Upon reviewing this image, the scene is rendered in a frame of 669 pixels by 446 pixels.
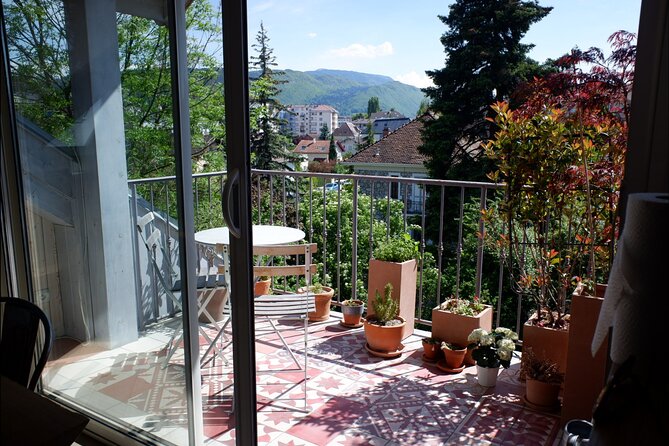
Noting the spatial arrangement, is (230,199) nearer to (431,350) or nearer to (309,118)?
(431,350)

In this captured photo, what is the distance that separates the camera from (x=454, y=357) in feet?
10.0

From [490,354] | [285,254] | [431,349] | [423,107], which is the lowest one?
[431,349]

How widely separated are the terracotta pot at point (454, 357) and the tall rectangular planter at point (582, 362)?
752 mm

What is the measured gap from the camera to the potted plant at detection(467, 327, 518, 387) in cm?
285

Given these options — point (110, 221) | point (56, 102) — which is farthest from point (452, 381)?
point (56, 102)

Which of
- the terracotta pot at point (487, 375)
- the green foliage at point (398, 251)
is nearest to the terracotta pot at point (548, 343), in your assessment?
Result: the terracotta pot at point (487, 375)

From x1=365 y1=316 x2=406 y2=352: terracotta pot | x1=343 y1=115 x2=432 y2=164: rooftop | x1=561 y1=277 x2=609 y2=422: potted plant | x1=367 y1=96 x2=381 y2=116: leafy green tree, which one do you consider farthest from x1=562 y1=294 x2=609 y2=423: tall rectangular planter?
x1=367 y1=96 x2=381 y2=116: leafy green tree

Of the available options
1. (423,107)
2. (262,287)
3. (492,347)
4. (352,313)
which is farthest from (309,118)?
(492,347)

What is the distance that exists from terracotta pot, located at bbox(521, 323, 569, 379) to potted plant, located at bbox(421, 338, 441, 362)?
593mm

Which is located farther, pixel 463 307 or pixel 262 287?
pixel 262 287

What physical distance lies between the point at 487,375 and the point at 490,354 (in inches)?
4.8

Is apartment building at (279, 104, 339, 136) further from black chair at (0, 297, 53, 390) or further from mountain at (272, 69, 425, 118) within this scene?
black chair at (0, 297, 53, 390)

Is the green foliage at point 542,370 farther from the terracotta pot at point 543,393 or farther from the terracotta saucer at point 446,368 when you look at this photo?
the terracotta saucer at point 446,368

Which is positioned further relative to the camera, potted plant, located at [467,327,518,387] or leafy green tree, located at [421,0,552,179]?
leafy green tree, located at [421,0,552,179]
